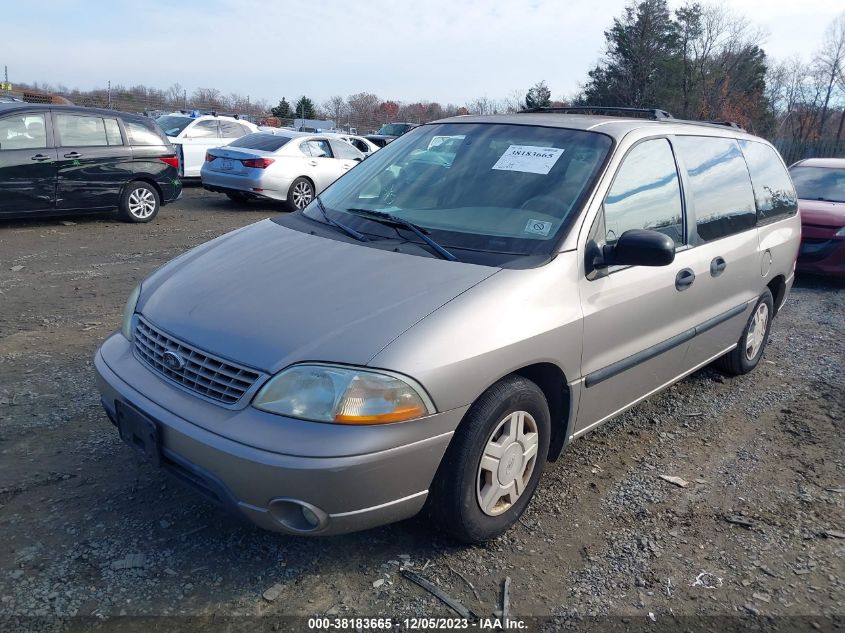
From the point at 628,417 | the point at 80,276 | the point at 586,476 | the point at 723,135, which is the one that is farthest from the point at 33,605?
the point at 80,276

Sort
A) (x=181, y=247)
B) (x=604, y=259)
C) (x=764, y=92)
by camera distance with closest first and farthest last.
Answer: (x=604, y=259) → (x=181, y=247) → (x=764, y=92)

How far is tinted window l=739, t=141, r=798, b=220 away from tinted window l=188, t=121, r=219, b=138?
12.9 metres

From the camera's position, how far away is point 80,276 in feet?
23.6

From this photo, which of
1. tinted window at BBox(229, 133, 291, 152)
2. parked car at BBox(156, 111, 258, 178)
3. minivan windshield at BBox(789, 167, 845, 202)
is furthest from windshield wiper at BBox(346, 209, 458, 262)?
parked car at BBox(156, 111, 258, 178)

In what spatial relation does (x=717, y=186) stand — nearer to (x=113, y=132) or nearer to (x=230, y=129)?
(x=113, y=132)

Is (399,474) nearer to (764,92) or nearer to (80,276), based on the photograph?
(80,276)

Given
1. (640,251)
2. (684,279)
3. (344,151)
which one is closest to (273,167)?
(344,151)

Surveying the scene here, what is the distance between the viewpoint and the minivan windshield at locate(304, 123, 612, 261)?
318 cm

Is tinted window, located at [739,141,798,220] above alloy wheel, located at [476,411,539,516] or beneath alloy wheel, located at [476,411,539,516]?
above

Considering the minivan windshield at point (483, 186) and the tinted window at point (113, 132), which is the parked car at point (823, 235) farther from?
the tinted window at point (113, 132)

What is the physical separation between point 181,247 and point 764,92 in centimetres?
4702

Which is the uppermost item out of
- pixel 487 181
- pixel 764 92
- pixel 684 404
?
pixel 764 92

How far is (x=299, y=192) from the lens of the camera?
1298 centimetres

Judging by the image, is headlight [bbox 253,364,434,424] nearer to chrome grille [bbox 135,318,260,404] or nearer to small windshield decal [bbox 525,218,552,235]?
chrome grille [bbox 135,318,260,404]
